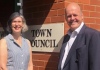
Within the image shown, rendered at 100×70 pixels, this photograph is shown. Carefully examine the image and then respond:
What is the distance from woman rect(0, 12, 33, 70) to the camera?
3.52 m

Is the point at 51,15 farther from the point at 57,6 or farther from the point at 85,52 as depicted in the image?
the point at 85,52

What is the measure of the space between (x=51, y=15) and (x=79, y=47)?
1090mm

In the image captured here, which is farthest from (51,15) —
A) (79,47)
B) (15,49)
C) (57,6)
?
(79,47)

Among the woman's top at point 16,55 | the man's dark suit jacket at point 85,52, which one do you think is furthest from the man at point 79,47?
the woman's top at point 16,55

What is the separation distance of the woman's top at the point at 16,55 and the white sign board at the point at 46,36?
400mm

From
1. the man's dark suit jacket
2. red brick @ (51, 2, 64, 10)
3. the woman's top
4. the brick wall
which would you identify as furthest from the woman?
the man's dark suit jacket

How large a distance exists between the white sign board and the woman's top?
0.40 m

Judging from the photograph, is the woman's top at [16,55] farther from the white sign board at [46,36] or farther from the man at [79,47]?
the man at [79,47]

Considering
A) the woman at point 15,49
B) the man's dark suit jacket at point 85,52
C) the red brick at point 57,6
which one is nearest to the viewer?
the man's dark suit jacket at point 85,52

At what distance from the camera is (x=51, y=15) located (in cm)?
398

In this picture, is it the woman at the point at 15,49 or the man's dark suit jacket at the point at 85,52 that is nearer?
the man's dark suit jacket at the point at 85,52

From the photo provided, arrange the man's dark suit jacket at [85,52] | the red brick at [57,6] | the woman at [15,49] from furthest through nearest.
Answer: the red brick at [57,6] → the woman at [15,49] → the man's dark suit jacket at [85,52]

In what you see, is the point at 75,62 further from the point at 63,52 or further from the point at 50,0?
the point at 50,0

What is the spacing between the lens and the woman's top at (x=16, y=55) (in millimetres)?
3541
